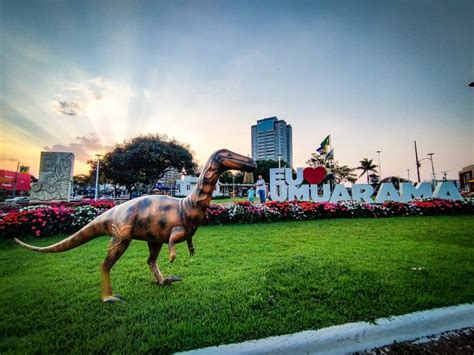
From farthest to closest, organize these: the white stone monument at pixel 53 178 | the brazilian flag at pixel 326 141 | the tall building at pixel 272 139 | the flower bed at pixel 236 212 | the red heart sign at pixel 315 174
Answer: the tall building at pixel 272 139 → the brazilian flag at pixel 326 141 → the white stone monument at pixel 53 178 → the red heart sign at pixel 315 174 → the flower bed at pixel 236 212

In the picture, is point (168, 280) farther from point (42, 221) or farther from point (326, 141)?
point (326, 141)

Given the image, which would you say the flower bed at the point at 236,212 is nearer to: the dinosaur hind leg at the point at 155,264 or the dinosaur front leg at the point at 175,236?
the dinosaur hind leg at the point at 155,264

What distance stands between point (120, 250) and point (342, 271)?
339 centimetres

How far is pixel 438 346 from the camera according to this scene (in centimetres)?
217

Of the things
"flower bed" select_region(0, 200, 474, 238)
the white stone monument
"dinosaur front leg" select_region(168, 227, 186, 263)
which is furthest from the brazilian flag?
the white stone monument

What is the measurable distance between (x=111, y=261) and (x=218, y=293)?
143 cm

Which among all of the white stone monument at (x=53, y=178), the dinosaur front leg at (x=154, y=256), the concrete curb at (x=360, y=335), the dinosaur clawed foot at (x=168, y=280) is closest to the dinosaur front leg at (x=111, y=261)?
the dinosaur front leg at (x=154, y=256)

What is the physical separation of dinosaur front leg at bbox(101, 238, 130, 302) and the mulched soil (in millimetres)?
2678

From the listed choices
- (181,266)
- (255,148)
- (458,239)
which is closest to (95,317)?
(181,266)

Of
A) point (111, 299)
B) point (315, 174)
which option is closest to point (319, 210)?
point (315, 174)

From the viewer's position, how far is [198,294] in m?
3.10

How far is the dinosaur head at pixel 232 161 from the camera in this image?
2527 mm

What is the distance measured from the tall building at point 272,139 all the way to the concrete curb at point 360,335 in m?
82.5

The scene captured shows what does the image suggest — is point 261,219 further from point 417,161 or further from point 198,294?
point 417,161
